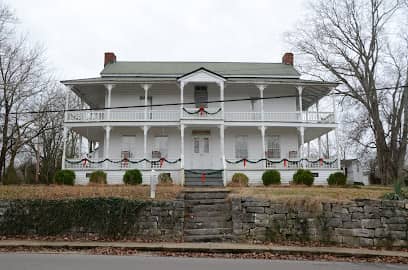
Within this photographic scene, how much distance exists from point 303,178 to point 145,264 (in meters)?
13.7

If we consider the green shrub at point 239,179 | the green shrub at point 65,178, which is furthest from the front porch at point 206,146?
the green shrub at point 65,178

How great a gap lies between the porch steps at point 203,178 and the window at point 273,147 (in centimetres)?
468

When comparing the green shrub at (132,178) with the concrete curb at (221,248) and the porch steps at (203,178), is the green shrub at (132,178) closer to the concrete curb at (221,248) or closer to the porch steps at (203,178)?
the porch steps at (203,178)

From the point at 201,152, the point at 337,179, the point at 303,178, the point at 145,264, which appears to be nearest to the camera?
the point at 145,264

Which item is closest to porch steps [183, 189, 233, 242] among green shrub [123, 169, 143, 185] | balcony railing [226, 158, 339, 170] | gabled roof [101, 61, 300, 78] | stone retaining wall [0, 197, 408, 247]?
stone retaining wall [0, 197, 408, 247]

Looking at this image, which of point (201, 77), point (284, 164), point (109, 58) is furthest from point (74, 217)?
point (109, 58)

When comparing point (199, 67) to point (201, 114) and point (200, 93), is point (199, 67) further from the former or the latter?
point (201, 114)

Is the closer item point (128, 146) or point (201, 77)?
point (201, 77)

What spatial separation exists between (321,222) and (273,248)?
8.31 ft

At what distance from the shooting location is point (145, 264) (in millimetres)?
7973

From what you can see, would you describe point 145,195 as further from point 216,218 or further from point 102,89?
point 102,89

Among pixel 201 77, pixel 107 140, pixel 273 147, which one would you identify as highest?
pixel 201 77

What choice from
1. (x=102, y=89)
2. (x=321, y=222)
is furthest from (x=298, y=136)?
(x=102, y=89)

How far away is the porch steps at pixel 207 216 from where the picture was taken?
38.3 feet
